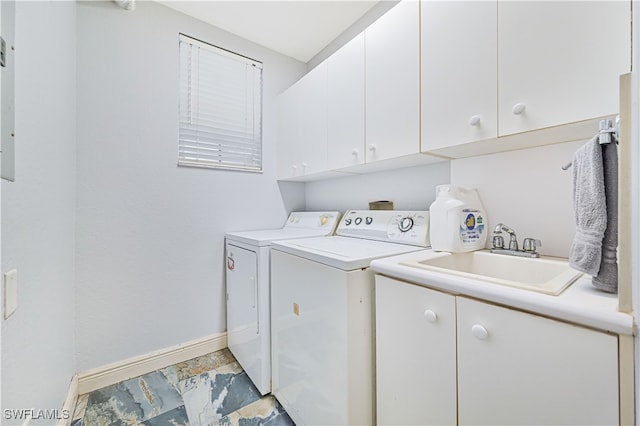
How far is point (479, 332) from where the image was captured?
2.38 feet

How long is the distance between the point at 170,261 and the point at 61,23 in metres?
1.44

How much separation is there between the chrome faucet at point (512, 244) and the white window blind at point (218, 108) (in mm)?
1820

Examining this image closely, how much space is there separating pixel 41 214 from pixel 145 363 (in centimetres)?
130

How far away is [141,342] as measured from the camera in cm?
177

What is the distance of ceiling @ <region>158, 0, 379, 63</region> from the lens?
182 cm

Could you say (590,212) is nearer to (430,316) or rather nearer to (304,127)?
(430,316)

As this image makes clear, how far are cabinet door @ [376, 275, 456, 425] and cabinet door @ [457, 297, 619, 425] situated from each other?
4 cm

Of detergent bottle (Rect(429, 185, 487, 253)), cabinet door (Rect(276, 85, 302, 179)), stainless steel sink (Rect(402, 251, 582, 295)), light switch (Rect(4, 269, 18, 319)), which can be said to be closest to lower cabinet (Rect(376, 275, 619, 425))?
stainless steel sink (Rect(402, 251, 582, 295))

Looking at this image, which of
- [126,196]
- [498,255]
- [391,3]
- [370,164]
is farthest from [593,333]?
[126,196]

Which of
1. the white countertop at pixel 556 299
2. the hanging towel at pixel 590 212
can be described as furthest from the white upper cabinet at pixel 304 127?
the hanging towel at pixel 590 212

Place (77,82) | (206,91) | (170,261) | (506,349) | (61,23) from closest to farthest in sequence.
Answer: (506,349) → (61,23) → (77,82) → (170,261) → (206,91)

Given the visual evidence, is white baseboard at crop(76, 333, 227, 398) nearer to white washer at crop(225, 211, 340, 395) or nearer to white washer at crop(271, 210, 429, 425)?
white washer at crop(225, 211, 340, 395)

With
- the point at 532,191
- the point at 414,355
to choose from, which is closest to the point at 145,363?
the point at 414,355

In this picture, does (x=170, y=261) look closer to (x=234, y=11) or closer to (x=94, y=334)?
(x=94, y=334)
